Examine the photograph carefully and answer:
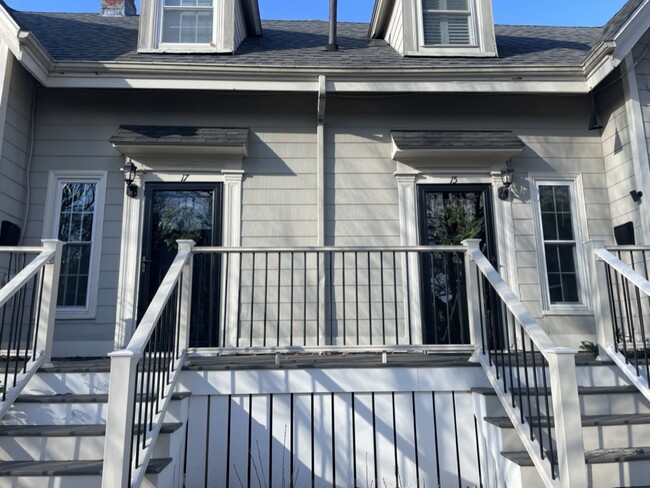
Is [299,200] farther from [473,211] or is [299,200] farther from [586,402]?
[586,402]

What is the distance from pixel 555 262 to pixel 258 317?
318 centimetres

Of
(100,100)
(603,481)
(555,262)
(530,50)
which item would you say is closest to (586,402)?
(603,481)

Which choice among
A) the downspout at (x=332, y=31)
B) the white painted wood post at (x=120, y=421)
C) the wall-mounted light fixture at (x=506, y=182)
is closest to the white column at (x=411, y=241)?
the wall-mounted light fixture at (x=506, y=182)

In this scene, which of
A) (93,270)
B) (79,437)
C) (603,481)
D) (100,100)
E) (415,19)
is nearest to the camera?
(603,481)

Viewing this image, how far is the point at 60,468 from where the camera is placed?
2.39m

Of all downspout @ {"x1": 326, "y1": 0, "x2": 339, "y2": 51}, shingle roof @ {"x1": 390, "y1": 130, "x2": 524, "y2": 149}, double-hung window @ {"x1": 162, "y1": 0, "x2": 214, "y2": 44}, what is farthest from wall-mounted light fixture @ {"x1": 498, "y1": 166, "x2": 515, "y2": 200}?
double-hung window @ {"x1": 162, "y1": 0, "x2": 214, "y2": 44}

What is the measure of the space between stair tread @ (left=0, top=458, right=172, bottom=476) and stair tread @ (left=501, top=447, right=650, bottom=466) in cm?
189

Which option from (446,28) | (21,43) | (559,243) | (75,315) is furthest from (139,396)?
(446,28)

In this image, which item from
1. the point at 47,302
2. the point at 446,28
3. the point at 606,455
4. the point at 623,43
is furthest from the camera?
the point at 446,28

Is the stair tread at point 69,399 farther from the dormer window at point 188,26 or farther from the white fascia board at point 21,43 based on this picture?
the dormer window at point 188,26

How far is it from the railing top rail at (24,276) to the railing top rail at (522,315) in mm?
2891

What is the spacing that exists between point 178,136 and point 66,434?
3090 millimetres

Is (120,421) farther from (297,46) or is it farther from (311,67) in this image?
(297,46)

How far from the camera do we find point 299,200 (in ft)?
16.3
